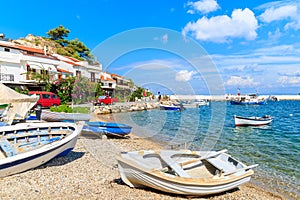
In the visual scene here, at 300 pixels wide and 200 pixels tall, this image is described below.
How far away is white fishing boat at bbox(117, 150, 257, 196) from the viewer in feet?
18.7

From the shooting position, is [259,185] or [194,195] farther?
[259,185]

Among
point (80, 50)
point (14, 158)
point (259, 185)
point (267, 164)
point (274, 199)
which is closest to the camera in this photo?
point (14, 158)

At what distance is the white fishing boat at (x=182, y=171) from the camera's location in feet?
18.7

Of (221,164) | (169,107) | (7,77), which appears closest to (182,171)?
(221,164)

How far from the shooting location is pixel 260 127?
23.7m

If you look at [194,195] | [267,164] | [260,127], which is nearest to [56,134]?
[194,195]

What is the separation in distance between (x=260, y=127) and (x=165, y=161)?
66.8 feet

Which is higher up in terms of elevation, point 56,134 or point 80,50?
point 80,50

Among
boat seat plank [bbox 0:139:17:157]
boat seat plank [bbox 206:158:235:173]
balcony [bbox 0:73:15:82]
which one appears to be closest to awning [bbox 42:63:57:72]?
balcony [bbox 0:73:15:82]

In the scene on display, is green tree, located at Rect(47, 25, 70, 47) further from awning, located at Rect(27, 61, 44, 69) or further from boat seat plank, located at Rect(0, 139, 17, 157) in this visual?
boat seat plank, located at Rect(0, 139, 17, 157)

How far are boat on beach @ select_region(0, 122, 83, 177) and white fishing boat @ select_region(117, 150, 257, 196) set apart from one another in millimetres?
2323

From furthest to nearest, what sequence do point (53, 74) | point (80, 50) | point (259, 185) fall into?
point (80, 50)
point (53, 74)
point (259, 185)

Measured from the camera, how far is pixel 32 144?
25.8ft

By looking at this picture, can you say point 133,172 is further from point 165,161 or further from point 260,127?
point 260,127
